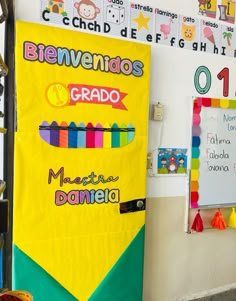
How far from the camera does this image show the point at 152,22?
1.78 meters

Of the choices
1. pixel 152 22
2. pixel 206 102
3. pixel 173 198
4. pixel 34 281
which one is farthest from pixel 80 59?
pixel 34 281

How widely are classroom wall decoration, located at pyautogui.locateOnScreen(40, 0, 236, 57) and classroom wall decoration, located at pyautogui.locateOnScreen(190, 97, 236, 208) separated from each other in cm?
37

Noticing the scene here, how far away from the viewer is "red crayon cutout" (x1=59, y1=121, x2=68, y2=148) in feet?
5.03

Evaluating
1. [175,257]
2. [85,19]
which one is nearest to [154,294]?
[175,257]

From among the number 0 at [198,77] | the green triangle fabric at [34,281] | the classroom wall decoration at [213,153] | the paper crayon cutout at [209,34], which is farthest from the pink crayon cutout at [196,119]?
the green triangle fabric at [34,281]

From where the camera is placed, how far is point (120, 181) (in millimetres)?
1672

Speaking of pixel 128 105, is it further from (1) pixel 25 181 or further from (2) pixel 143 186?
(1) pixel 25 181

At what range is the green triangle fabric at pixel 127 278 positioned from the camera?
5.44 ft

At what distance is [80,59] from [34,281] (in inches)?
44.5

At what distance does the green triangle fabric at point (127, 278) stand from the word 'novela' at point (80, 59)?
0.90m

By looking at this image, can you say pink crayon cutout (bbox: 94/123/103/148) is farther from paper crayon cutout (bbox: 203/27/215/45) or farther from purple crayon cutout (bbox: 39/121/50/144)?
paper crayon cutout (bbox: 203/27/215/45)

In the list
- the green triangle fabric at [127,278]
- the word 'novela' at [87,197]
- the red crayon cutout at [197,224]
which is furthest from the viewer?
the red crayon cutout at [197,224]

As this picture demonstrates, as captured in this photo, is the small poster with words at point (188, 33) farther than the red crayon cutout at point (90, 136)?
Yes

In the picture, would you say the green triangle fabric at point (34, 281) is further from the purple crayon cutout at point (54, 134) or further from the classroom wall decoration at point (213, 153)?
the classroom wall decoration at point (213, 153)
